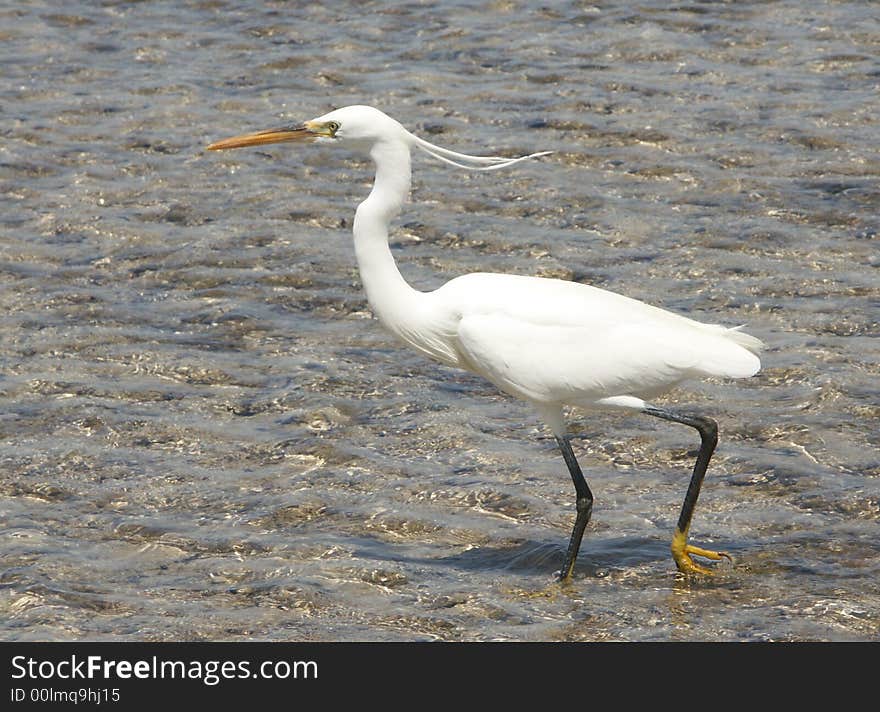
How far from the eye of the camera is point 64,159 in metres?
11.1

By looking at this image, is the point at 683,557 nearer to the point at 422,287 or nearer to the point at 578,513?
the point at 578,513

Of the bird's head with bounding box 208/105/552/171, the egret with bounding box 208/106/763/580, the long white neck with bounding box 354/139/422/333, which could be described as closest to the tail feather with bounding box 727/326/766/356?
the egret with bounding box 208/106/763/580

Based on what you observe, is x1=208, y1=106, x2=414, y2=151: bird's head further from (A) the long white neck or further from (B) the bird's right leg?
(B) the bird's right leg

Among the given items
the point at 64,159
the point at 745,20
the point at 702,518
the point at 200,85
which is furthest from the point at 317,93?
the point at 702,518

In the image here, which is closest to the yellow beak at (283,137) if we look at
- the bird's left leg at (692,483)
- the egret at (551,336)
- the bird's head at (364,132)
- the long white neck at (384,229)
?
the bird's head at (364,132)

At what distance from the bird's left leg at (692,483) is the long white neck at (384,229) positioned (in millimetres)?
1143

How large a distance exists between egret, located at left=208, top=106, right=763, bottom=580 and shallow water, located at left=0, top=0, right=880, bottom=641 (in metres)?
0.56

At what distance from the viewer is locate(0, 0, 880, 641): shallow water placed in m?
6.25

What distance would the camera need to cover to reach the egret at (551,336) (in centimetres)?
629

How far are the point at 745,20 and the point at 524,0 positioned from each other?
1.98 m

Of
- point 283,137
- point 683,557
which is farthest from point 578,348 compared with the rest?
point 283,137

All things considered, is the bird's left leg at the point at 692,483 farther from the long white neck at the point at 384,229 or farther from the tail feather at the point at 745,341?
the long white neck at the point at 384,229

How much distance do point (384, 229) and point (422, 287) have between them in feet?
9.18

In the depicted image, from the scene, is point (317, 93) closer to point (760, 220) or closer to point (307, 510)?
point (760, 220)
